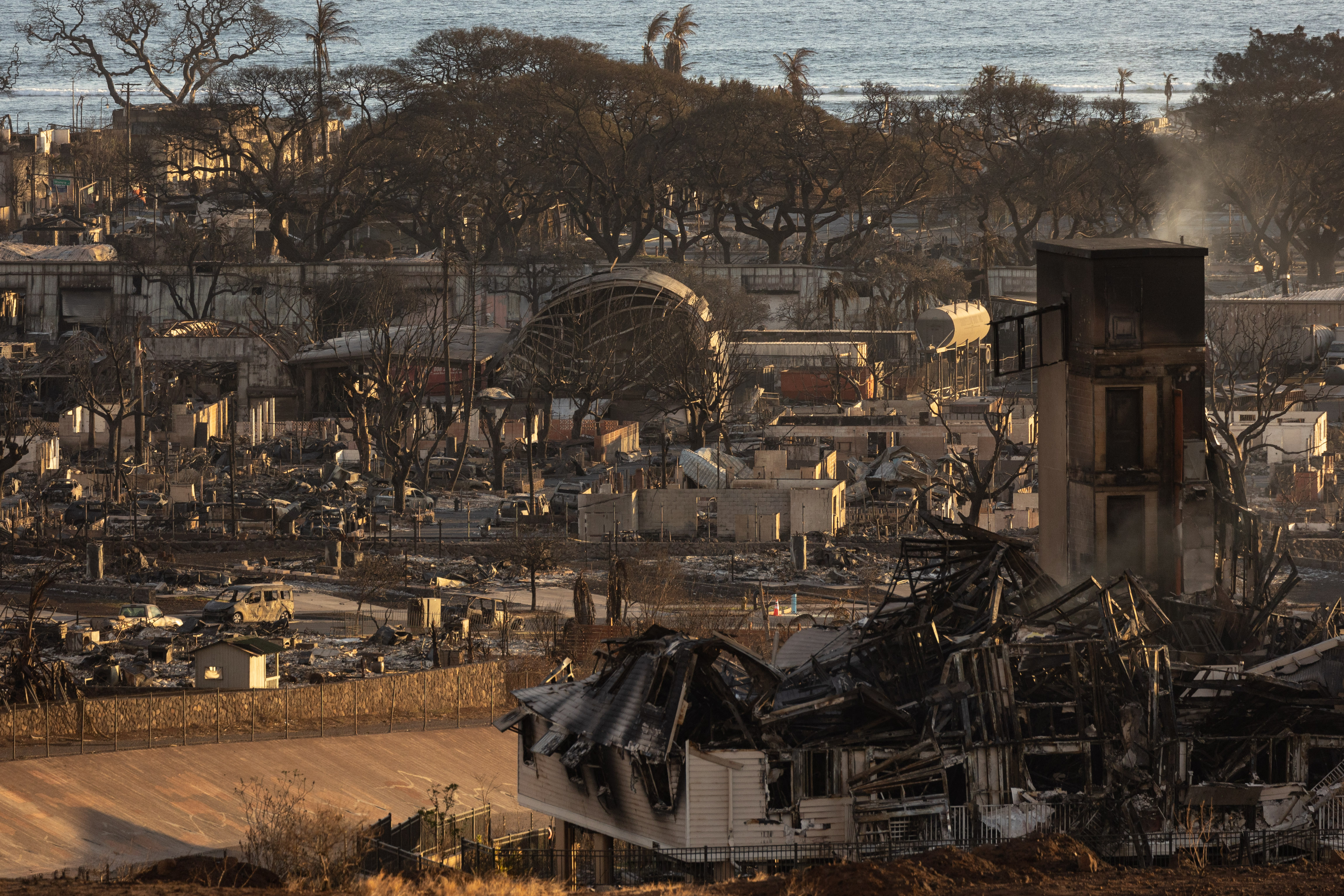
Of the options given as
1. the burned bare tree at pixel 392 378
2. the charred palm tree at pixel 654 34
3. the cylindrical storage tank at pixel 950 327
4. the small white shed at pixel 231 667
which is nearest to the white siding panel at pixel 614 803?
the small white shed at pixel 231 667

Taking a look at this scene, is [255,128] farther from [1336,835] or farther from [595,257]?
[1336,835]

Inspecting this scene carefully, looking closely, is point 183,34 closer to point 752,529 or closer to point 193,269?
point 193,269

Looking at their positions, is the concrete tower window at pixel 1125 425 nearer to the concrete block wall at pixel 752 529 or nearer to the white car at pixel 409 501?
the concrete block wall at pixel 752 529

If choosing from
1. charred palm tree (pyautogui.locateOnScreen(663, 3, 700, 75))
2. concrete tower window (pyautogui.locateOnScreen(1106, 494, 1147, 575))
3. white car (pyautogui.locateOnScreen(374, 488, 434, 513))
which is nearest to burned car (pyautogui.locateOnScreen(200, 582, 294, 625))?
white car (pyautogui.locateOnScreen(374, 488, 434, 513))

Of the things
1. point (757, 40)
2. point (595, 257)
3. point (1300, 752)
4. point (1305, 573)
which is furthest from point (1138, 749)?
point (757, 40)

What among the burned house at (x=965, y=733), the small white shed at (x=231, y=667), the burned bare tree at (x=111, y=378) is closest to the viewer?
the burned house at (x=965, y=733)

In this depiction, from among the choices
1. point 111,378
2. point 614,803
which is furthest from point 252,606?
point 111,378

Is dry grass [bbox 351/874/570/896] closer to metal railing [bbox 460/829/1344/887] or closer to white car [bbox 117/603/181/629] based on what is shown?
metal railing [bbox 460/829/1344/887]
